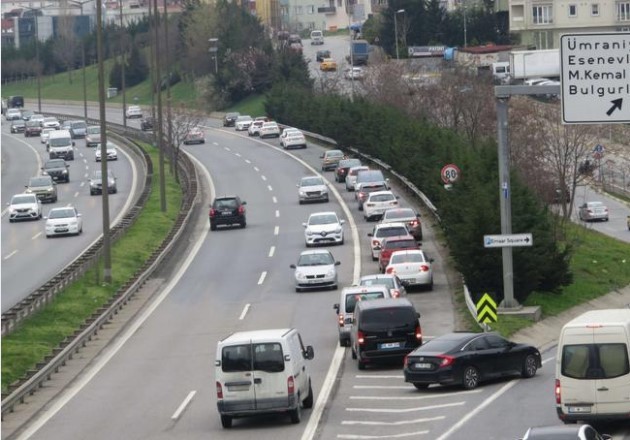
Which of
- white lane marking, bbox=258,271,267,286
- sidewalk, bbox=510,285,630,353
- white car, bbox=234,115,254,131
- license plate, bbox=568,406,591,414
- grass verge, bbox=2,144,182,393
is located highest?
white car, bbox=234,115,254,131

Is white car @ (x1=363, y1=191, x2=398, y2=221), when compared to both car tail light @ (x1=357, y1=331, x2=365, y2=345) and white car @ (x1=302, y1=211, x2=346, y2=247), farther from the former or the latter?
car tail light @ (x1=357, y1=331, x2=365, y2=345)

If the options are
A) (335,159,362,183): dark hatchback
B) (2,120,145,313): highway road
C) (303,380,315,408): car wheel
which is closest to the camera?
(303,380,315,408): car wheel

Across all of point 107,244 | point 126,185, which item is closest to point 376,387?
point 107,244

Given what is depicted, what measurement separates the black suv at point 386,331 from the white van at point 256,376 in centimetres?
657

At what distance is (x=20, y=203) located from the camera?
70438mm

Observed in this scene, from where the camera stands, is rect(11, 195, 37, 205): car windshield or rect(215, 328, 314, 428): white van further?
rect(11, 195, 37, 205): car windshield

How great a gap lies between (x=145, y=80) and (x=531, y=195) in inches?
4903

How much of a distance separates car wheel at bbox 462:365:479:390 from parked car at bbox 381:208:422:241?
24426mm

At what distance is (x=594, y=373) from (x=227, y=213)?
39.0m

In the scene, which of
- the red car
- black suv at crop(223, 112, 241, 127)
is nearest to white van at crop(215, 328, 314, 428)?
the red car

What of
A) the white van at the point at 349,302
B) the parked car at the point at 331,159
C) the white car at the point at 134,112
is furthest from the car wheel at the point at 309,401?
the white car at the point at 134,112

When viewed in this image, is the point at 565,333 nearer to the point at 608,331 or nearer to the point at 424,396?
the point at 608,331

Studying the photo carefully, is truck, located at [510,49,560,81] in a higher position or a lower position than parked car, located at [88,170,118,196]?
higher

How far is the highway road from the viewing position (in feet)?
170
